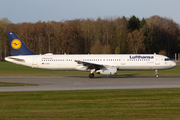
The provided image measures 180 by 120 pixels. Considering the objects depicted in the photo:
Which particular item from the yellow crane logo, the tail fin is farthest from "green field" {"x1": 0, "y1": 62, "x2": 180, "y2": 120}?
the yellow crane logo

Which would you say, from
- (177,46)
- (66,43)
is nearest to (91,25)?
(66,43)

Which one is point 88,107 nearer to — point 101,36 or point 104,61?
point 104,61

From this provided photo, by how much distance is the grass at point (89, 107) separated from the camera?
439 inches

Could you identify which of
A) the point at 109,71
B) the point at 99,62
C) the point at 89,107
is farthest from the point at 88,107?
the point at 99,62

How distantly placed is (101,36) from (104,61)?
66.2 meters

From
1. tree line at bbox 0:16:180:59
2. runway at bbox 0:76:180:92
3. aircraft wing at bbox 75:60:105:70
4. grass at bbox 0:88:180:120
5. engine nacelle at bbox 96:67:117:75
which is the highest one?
tree line at bbox 0:16:180:59

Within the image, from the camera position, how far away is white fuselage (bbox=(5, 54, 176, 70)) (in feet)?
110

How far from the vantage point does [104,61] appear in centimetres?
3378

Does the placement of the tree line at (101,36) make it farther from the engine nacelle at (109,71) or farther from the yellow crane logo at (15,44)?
the engine nacelle at (109,71)

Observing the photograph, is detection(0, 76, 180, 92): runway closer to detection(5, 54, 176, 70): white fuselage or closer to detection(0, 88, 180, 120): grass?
detection(0, 88, 180, 120): grass

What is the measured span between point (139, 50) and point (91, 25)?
85.8 ft

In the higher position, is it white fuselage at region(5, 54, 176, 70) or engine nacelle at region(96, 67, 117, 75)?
white fuselage at region(5, 54, 176, 70)

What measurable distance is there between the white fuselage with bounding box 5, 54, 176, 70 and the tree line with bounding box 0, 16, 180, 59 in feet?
154

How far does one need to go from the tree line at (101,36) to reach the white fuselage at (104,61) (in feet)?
154
